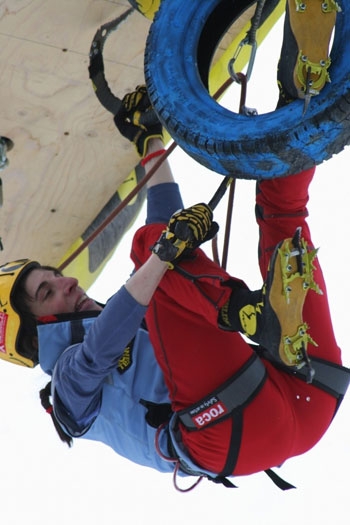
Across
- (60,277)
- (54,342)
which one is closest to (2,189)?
(60,277)

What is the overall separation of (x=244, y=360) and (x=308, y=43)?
3.45 ft

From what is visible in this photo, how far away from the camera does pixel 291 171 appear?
8.71ft

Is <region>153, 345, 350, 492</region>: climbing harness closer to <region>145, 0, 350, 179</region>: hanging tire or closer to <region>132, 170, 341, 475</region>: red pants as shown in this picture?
<region>132, 170, 341, 475</region>: red pants

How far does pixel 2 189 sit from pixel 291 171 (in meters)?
1.74

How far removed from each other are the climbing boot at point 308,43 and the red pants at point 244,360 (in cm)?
51

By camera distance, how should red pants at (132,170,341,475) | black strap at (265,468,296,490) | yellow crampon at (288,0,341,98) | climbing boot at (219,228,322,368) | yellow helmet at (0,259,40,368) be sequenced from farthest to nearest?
yellow helmet at (0,259,40,368), black strap at (265,468,296,490), red pants at (132,170,341,475), climbing boot at (219,228,322,368), yellow crampon at (288,0,341,98)

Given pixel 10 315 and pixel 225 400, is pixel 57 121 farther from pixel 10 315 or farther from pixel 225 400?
pixel 225 400

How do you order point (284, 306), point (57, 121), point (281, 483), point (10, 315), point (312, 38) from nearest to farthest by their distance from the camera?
point (312, 38) < point (284, 306) < point (281, 483) < point (10, 315) < point (57, 121)

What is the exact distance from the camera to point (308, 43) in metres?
2.46

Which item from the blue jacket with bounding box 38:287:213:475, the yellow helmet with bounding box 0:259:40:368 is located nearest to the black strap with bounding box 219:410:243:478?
the blue jacket with bounding box 38:287:213:475

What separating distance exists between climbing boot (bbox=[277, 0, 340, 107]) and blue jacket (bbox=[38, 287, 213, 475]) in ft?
3.20

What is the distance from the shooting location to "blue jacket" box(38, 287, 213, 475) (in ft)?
10.1

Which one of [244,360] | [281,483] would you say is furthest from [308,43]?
[281,483]

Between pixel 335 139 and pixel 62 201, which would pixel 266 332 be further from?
pixel 62 201
